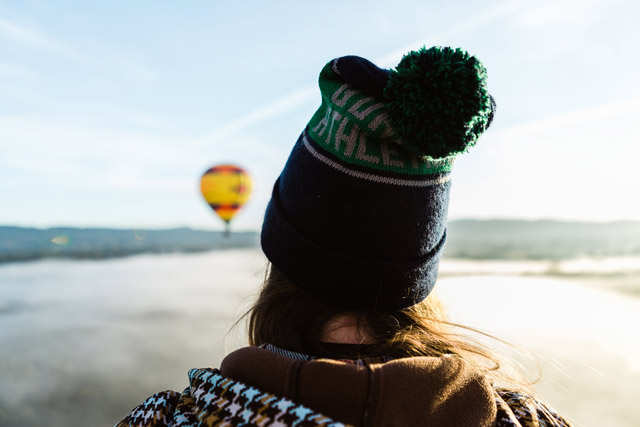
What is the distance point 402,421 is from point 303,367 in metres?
0.17

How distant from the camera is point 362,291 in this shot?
38.5 inches

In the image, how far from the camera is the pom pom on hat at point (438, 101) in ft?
2.84

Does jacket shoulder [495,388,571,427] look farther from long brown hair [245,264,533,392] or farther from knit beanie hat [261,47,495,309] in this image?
knit beanie hat [261,47,495,309]

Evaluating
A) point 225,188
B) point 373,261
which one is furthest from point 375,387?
point 225,188

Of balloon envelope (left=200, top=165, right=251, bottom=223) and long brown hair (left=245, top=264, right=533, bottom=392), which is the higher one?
long brown hair (left=245, top=264, right=533, bottom=392)

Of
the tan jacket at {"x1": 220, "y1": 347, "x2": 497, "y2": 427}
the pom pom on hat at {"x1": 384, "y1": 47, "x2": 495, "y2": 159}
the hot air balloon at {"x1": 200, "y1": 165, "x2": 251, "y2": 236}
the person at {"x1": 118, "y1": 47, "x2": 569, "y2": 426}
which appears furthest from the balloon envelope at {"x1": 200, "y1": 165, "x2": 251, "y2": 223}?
the tan jacket at {"x1": 220, "y1": 347, "x2": 497, "y2": 427}

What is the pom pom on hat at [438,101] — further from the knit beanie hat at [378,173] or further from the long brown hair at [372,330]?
the long brown hair at [372,330]

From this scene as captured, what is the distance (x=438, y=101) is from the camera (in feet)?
2.91

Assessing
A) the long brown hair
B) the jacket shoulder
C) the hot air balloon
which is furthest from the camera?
the hot air balloon

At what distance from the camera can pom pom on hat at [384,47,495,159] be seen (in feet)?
2.84

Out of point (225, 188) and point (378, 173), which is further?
point (225, 188)

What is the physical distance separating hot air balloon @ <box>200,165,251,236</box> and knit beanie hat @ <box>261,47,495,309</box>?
16.6 meters

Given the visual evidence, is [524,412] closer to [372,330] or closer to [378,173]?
[372,330]

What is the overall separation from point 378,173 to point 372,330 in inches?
14.9
